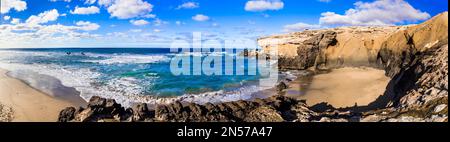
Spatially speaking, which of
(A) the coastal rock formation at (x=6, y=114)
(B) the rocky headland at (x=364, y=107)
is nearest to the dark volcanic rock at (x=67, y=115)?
(B) the rocky headland at (x=364, y=107)

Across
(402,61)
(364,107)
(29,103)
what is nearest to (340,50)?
(402,61)

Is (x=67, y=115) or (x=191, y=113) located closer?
(x=191, y=113)

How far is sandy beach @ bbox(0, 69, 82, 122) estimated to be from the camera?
1152cm

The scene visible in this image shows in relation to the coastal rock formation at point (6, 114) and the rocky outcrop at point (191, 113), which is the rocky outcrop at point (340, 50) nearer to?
the rocky outcrop at point (191, 113)

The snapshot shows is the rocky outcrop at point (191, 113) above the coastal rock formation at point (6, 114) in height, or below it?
above

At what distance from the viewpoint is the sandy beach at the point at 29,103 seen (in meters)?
11.5

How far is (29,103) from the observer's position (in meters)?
13.5
